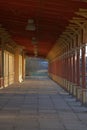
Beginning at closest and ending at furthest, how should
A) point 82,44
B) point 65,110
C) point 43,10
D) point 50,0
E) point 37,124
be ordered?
point 37,124 < point 50,0 < point 65,110 < point 43,10 < point 82,44

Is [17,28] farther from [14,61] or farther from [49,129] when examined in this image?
[14,61]

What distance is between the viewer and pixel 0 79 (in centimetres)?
3092

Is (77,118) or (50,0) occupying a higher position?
(50,0)

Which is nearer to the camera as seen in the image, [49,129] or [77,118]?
[49,129]

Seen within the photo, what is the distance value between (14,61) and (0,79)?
1544cm

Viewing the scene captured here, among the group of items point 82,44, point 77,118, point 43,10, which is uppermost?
point 43,10

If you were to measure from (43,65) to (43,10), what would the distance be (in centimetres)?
9085

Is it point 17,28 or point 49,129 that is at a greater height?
point 17,28

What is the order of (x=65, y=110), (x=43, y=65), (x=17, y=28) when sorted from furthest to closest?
1. (x=43, y=65)
2. (x=17, y=28)
3. (x=65, y=110)

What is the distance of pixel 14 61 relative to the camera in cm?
4631

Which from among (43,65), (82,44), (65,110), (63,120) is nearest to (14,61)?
(82,44)

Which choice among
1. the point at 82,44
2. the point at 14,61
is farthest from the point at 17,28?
the point at 14,61

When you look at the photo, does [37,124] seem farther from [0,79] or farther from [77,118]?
[0,79]

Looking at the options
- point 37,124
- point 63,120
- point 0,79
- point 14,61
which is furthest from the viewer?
point 14,61
